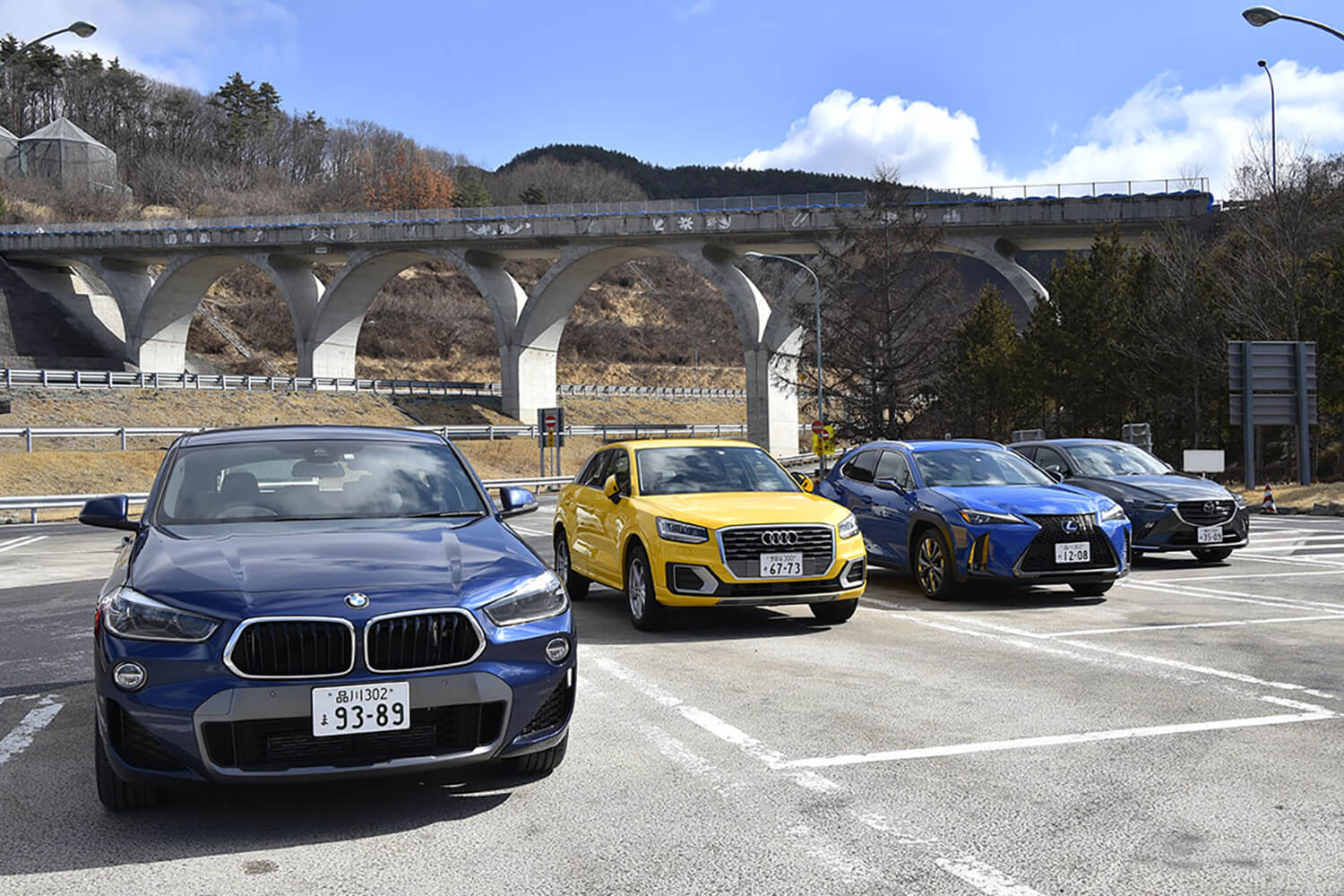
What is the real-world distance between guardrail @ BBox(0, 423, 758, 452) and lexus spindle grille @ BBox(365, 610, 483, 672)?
2137cm

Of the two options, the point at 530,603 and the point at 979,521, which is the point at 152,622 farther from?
the point at 979,521

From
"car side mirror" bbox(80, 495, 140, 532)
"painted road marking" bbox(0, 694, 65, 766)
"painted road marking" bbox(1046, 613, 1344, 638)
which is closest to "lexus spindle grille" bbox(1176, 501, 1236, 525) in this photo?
"painted road marking" bbox(1046, 613, 1344, 638)

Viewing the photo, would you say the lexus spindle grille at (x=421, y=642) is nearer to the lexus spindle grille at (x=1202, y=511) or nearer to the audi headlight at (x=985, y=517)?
the audi headlight at (x=985, y=517)

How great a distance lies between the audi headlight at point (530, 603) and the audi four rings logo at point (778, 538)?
427 cm

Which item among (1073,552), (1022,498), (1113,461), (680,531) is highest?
(1113,461)

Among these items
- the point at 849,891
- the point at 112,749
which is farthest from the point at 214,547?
the point at 849,891

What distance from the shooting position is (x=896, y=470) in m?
13.0

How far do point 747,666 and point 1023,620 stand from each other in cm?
332

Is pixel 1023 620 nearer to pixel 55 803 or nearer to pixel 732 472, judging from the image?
pixel 732 472

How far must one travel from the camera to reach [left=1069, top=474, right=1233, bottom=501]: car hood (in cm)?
1405

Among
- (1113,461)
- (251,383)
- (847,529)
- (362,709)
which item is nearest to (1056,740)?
(362,709)

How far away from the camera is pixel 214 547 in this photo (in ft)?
17.2

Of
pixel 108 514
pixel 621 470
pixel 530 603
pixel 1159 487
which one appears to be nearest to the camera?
pixel 530 603

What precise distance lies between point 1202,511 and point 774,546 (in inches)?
278
